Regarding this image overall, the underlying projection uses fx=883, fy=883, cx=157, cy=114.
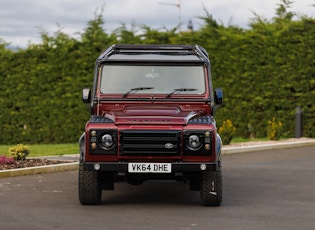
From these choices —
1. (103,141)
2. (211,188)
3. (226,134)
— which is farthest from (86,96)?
(226,134)

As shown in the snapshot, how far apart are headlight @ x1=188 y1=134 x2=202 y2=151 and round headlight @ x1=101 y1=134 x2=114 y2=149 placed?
3.46ft

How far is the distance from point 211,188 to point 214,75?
14339 millimetres

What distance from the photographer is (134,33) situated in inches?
1046

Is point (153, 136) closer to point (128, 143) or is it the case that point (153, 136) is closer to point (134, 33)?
point (128, 143)

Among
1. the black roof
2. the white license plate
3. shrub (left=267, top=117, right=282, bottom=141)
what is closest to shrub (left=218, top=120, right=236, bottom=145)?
shrub (left=267, top=117, right=282, bottom=141)

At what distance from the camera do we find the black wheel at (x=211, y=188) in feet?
39.4

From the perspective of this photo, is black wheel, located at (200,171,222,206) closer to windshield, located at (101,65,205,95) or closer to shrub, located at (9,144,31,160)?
windshield, located at (101,65,205,95)

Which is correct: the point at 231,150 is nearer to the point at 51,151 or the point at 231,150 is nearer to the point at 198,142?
the point at 51,151

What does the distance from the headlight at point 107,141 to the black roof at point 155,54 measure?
6.35 feet

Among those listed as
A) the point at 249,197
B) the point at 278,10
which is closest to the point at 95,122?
the point at 249,197

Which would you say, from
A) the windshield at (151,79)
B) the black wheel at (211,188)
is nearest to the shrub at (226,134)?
the windshield at (151,79)

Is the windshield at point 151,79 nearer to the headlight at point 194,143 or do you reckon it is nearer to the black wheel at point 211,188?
the headlight at point 194,143

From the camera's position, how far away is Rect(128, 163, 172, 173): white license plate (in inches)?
468

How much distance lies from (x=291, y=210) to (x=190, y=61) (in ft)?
9.84
